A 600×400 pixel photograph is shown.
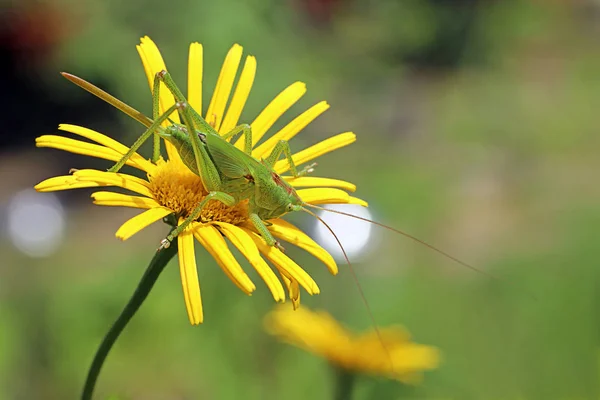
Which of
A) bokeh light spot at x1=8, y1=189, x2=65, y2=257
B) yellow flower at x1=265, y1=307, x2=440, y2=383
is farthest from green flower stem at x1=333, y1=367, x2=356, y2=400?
bokeh light spot at x1=8, y1=189, x2=65, y2=257

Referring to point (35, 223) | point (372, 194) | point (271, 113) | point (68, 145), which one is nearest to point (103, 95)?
point (68, 145)

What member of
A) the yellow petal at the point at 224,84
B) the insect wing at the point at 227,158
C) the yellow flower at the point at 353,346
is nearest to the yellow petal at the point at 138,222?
the insect wing at the point at 227,158

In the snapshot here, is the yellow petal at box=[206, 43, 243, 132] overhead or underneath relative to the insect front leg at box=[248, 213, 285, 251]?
overhead

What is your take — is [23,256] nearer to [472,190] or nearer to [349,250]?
[349,250]

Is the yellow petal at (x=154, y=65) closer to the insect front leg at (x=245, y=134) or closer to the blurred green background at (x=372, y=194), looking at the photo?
the insect front leg at (x=245, y=134)

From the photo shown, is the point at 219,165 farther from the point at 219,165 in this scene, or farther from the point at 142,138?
the point at 142,138

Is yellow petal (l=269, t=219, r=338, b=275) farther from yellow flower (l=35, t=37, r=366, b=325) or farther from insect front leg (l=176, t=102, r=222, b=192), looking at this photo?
insect front leg (l=176, t=102, r=222, b=192)

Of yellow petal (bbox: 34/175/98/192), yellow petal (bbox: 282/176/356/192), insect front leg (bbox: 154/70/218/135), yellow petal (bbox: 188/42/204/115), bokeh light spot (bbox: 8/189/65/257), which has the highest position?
bokeh light spot (bbox: 8/189/65/257)

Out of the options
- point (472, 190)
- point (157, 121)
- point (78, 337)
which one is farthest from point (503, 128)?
point (157, 121)
